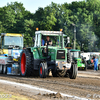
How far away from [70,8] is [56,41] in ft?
148

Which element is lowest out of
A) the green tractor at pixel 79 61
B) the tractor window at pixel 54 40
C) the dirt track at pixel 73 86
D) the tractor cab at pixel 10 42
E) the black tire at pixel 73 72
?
the dirt track at pixel 73 86

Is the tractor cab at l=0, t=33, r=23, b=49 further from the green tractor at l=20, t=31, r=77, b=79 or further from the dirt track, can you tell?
the dirt track

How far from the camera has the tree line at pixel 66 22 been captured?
5428 cm

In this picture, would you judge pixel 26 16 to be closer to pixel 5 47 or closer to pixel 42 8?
pixel 42 8

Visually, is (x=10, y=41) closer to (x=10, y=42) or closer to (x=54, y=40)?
(x=10, y=42)

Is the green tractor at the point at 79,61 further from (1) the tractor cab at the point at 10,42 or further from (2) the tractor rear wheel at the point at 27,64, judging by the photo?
(2) the tractor rear wheel at the point at 27,64

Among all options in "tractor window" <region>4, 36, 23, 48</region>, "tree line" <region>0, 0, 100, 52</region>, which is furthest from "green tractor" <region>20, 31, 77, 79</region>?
"tree line" <region>0, 0, 100, 52</region>

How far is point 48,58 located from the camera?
50.4 feet

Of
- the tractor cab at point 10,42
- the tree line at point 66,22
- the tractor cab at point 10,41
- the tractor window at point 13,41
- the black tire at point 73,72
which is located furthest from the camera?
the tree line at point 66,22

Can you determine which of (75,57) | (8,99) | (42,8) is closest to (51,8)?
(42,8)

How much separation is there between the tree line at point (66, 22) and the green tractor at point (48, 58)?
37173 millimetres

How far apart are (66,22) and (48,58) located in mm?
40135

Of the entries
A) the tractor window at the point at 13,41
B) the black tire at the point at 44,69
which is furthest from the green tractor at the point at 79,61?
the black tire at the point at 44,69

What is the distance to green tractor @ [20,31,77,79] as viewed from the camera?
48.6 ft
